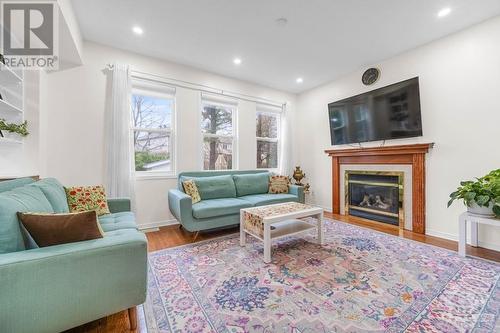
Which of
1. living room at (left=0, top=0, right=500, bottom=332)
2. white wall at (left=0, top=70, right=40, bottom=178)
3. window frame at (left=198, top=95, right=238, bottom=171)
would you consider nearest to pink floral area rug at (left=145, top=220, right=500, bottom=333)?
living room at (left=0, top=0, right=500, bottom=332)

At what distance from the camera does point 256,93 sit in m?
4.46

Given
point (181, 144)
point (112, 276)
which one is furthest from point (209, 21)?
point (112, 276)

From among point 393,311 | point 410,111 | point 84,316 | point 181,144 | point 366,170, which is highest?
point 410,111

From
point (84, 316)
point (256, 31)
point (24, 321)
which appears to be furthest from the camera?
point (256, 31)

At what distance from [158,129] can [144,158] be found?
52 centimetres

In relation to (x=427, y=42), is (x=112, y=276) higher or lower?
lower

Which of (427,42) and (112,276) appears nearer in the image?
(112,276)

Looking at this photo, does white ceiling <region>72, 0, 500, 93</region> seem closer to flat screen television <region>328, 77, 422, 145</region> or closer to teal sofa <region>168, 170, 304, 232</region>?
flat screen television <region>328, 77, 422, 145</region>

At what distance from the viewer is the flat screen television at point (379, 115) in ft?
10.2

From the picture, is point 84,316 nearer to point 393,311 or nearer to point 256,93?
point 393,311

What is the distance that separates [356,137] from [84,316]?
4050mm

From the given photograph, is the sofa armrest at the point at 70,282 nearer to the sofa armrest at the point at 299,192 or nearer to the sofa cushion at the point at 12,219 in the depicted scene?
the sofa cushion at the point at 12,219

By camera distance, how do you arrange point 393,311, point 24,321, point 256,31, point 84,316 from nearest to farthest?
1. point 24,321
2. point 84,316
3. point 393,311
4. point 256,31

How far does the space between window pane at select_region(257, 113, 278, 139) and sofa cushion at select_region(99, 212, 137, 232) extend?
3.08 meters
